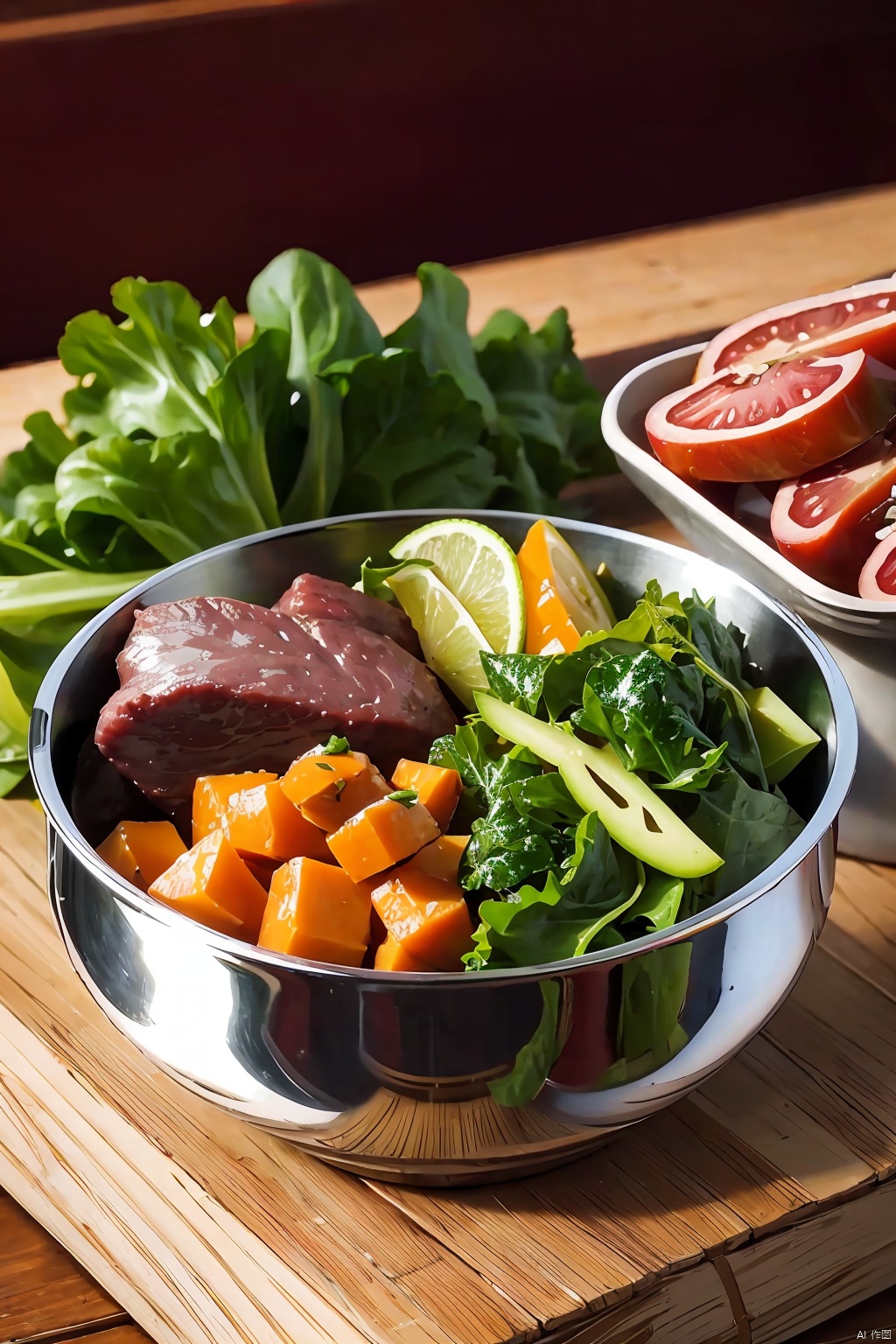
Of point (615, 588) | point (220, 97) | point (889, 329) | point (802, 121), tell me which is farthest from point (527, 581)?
point (802, 121)

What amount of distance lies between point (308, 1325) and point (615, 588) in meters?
0.63

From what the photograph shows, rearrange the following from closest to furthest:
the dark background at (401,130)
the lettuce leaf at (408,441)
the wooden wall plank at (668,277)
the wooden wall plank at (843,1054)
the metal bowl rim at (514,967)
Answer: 1. the metal bowl rim at (514,967)
2. the wooden wall plank at (843,1054)
3. the lettuce leaf at (408,441)
4. the wooden wall plank at (668,277)
5. the dark background at (401,130)

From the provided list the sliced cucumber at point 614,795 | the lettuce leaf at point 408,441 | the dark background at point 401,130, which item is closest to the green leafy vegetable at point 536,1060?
the sliced cucumber at point 614,795

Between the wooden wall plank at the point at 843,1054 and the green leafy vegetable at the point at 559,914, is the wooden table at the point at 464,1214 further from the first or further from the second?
the green leafy vegetable at the point at 559,914

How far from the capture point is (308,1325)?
2.66 feet

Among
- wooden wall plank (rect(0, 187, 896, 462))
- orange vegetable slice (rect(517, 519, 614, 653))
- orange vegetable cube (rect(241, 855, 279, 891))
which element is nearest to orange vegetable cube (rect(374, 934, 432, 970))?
orange vegetable cube (rect(241, 855, 279, 891))

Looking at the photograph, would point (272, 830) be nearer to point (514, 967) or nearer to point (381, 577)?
point (514, 967)

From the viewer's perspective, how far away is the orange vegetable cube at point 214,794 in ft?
3.04

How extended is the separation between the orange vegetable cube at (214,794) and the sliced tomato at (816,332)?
0.60 m

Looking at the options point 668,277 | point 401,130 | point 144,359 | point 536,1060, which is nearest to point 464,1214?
point 536,1060

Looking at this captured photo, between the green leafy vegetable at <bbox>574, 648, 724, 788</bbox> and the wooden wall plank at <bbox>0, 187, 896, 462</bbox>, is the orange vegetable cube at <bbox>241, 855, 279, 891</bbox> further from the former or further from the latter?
the wooden wall plank at <bbox>0, 187, 896, 462</bbox>

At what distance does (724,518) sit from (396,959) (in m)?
0.52

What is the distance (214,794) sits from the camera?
0.93 meters

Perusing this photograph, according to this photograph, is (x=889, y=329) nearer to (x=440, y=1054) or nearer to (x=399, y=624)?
(x=399, y=624)
